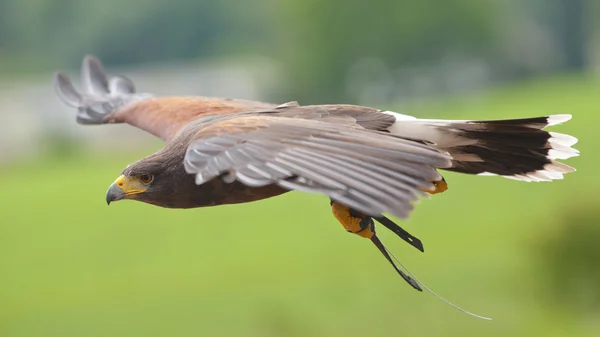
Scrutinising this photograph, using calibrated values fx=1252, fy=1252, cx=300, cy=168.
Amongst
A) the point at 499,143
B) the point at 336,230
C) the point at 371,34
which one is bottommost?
the point at 336,230

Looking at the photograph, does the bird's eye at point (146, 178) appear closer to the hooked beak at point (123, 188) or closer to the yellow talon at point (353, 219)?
the hooked beak at point (123, 188)

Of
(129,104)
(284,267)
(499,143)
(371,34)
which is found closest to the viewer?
(499,143)

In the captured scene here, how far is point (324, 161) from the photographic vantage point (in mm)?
6078

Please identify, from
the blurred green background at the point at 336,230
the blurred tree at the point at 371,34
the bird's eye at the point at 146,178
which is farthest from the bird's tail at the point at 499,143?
the blurred tree at the point at 371,34

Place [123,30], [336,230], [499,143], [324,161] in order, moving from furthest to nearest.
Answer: [123,30] → [336,230] → [499,143] → [324,161]

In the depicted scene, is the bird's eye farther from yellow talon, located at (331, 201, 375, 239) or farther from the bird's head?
yellow talon, located at (331, 201, 375, 239)

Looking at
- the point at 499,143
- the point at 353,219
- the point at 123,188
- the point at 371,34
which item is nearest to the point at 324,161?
the point at 353,219

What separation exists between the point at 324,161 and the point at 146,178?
4.39 feet

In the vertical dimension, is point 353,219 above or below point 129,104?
below

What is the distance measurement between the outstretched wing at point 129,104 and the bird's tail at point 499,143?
1.18 meters

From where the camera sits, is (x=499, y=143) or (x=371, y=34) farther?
(x=371, y=34)

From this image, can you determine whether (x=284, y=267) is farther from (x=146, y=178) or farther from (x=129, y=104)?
(x=146, y=178)

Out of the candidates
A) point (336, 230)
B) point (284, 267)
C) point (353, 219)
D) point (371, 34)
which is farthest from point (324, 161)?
point (371, 34)

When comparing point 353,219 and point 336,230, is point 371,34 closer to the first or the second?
point 336,230
